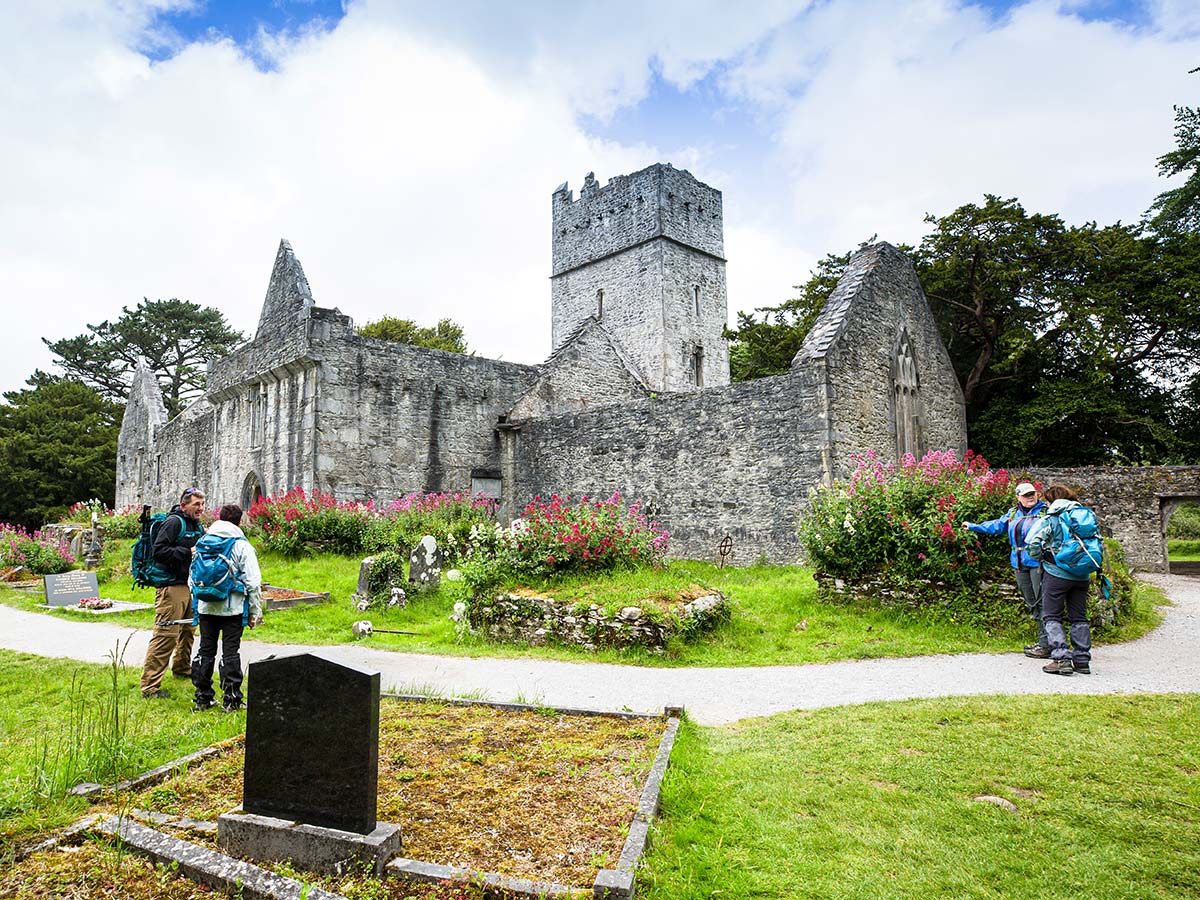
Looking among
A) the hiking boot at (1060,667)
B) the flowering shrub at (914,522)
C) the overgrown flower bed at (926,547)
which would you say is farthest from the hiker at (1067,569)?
the flowering shrub at (914,522)

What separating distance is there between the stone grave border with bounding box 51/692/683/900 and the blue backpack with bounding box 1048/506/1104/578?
4.96 m

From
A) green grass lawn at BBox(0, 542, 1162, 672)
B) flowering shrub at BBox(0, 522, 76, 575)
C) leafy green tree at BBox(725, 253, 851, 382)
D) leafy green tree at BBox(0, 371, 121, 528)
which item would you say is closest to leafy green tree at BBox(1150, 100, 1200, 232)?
leafy green tree at BBox(725, 253, 851, 382)

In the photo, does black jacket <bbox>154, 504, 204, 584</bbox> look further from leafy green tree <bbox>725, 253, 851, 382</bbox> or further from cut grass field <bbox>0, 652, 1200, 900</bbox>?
leafy green tree <bbox>725, 253, 851, 382</bbox>

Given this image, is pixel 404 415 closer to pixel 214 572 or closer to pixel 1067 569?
pixel 214 572

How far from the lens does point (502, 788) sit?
4.01 m

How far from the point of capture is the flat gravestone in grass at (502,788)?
3277 millimetres

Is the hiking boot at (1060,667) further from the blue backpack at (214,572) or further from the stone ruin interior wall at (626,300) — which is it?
the stone ruin interior wall at (626,300)

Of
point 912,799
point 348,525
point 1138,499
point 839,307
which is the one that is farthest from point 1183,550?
point 912,799

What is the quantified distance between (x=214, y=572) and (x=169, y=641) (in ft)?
3.74

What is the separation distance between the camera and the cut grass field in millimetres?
3076

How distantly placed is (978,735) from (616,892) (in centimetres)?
318

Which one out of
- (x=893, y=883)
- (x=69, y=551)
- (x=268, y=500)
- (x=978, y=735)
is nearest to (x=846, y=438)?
(x=978, y=735)

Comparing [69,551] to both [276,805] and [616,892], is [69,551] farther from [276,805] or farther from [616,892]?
[616,892]

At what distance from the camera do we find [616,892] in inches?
111
